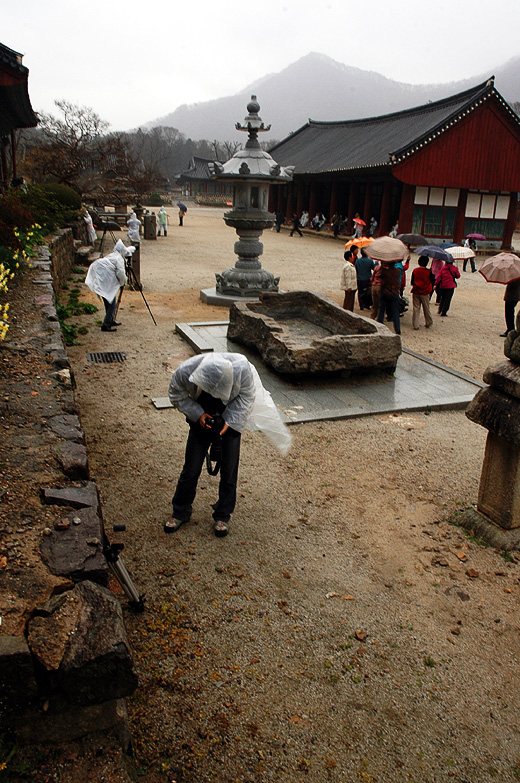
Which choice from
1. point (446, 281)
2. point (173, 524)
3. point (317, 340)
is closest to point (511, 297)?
point (446, 281)

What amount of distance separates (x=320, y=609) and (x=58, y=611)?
1.93 meters

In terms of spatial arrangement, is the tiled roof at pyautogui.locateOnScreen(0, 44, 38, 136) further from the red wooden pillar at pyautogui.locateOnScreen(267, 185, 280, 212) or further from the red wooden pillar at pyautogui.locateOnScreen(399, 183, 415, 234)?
the red wooden pillar at pyautogui.locateOnScreen(267, 185, 280, 212)

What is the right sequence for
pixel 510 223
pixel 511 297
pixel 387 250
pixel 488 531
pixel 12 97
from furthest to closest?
pixel 510 223 → pixel 12 97 → pixel 511 297 → pixel 387 250 → pixel 488 531

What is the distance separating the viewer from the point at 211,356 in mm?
4199

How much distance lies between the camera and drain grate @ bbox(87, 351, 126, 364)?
9.01 metres

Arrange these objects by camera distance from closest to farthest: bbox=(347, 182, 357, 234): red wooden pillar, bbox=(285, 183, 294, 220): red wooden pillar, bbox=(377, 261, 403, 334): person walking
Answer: bbox=(377, 261, 403, 334): person walking < bbox=(347, 182, 357, 234): red wooden pillar < bbox=(285, 183, 294, 220): red wooden pillar

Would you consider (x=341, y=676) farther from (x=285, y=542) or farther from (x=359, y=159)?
(x=359, y=159)

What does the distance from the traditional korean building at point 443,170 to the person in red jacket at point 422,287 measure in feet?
49.2

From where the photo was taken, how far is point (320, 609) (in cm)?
394

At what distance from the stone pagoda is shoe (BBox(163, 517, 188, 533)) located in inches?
346

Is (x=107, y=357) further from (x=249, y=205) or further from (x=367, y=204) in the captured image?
(x=367, y=204)

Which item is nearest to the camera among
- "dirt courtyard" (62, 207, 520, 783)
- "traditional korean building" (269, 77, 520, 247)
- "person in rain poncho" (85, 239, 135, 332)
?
"dirt courtyard" (62, 207, 520, 783)

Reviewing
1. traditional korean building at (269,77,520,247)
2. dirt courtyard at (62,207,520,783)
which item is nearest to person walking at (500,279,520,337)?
dirt courtyard at (62,207,520,783)

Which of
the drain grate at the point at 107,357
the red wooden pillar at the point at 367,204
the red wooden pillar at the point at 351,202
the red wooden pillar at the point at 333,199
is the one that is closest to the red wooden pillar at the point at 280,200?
the red wooden pillar at the point at 333,199
